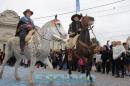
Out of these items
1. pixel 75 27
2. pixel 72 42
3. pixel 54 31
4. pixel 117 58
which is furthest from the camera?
pixel 117 58

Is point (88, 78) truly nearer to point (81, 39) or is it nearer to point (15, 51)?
point (81, 39)

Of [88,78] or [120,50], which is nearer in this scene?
[88,78]

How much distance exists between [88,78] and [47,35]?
259cm

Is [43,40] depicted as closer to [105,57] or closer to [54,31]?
[54,31]

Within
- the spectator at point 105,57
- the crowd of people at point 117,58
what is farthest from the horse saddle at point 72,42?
the spectator at point 105,57

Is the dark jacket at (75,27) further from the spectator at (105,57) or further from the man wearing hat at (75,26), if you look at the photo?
the spectator at (105,57)

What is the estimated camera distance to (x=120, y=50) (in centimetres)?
2088

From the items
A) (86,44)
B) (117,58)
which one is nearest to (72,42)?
(86,44)

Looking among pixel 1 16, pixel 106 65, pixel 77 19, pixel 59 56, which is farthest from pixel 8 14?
pixel 77 19

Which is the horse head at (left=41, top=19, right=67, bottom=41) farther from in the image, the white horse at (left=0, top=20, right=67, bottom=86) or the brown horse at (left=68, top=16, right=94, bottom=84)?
the brown horse at (left=68, top=16, right=94, bottom=84)

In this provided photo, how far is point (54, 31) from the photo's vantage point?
1289 centimetres

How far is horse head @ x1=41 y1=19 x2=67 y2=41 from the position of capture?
12742mm

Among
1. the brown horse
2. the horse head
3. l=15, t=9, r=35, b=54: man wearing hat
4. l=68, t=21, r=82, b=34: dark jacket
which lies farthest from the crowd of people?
the horse head

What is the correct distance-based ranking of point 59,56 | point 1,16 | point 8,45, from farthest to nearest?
point 1,16
point 59,56
point 8,45
